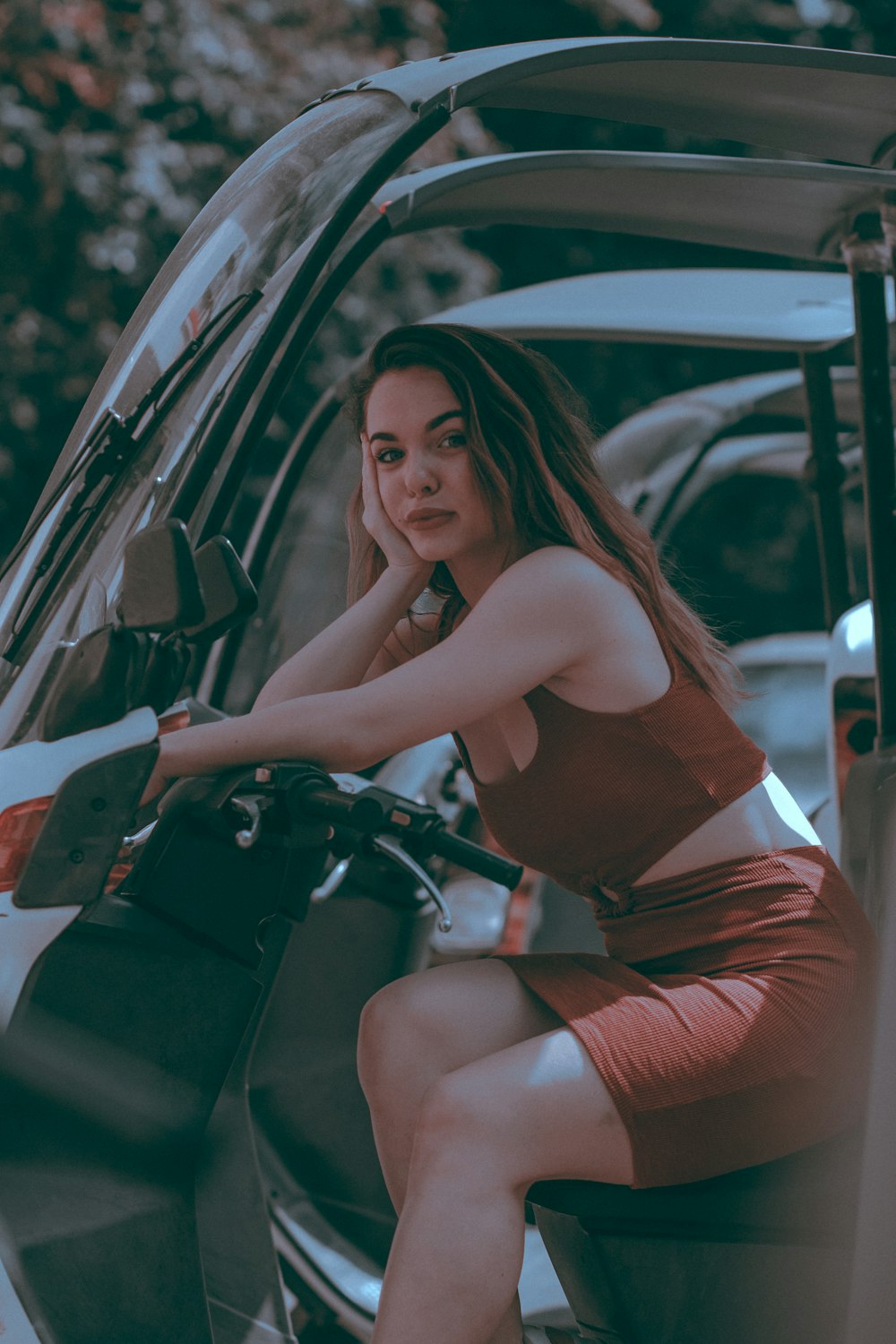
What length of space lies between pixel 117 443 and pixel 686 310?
204 cm

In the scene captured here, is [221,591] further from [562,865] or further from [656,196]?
[656,196]

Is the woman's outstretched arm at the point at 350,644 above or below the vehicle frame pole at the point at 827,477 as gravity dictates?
below

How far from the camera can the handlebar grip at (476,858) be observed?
6.40 ft

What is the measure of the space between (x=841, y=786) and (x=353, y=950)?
0.94 metres

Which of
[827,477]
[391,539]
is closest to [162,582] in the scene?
[391,539]

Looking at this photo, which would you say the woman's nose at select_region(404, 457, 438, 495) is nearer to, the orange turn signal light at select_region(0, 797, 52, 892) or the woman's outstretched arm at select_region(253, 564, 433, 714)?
the woman's outstretched arm at select_region(253, 564, 433, 714)

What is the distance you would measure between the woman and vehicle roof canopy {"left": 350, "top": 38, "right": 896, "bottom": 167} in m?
0.34

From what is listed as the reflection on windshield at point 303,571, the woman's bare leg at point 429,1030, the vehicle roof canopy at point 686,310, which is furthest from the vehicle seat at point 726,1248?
the vehicle roof canopy at point 686,310

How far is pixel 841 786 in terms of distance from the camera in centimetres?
270

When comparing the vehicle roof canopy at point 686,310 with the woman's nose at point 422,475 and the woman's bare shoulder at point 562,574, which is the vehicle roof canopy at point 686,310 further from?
the woman's bare shoulder at point 562,574

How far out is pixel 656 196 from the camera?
89.2 inches

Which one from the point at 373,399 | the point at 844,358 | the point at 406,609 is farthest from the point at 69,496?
the point at 844,358

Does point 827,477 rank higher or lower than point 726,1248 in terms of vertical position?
higher

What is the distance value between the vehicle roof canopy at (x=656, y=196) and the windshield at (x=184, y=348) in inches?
4.0
